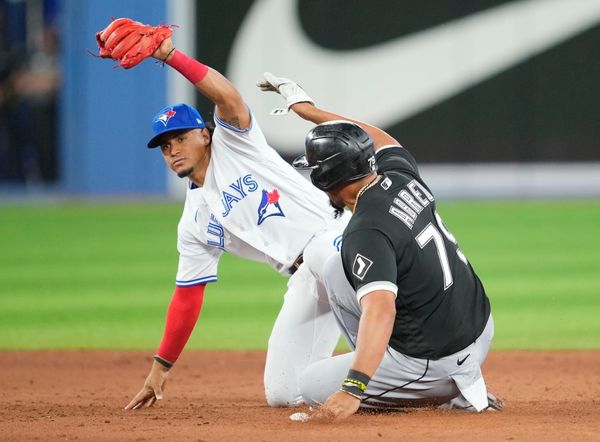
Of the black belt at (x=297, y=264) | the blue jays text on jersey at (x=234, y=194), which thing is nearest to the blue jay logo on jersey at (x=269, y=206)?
the blue jays text on jersey at (x=234, y=194)

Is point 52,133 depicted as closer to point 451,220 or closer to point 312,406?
point 451,220

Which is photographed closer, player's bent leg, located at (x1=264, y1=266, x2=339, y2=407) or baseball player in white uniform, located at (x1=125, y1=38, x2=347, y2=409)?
baseball player in white uniform, located at (x1=125, y1=38, x2=347, y2=409)

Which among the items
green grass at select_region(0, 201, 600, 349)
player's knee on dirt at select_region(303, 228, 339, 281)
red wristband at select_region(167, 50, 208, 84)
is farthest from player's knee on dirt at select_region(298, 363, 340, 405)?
green grass at select_region(0, 201, 600, 349)

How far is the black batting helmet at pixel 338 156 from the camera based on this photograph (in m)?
4.43

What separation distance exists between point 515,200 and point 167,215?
568 centimetres

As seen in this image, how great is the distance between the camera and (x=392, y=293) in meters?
4.23

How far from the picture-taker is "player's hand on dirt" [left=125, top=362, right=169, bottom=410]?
5.35 m

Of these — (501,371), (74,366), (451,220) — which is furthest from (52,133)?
(501,371)

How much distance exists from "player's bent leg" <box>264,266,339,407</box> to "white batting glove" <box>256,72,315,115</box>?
2.93 feet

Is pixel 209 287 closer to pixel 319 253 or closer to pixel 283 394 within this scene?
pixel 283 394

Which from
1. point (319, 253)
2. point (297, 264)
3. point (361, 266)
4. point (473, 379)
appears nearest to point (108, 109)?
point (297, 264)

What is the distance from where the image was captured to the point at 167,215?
1580cm

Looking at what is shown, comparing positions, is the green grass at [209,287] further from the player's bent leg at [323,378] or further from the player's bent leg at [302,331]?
the player's bent leg at [323,378]

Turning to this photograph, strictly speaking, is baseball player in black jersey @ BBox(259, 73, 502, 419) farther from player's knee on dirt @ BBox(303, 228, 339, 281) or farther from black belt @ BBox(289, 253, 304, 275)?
black belt @ BBox(289, 253, 304, 275)
